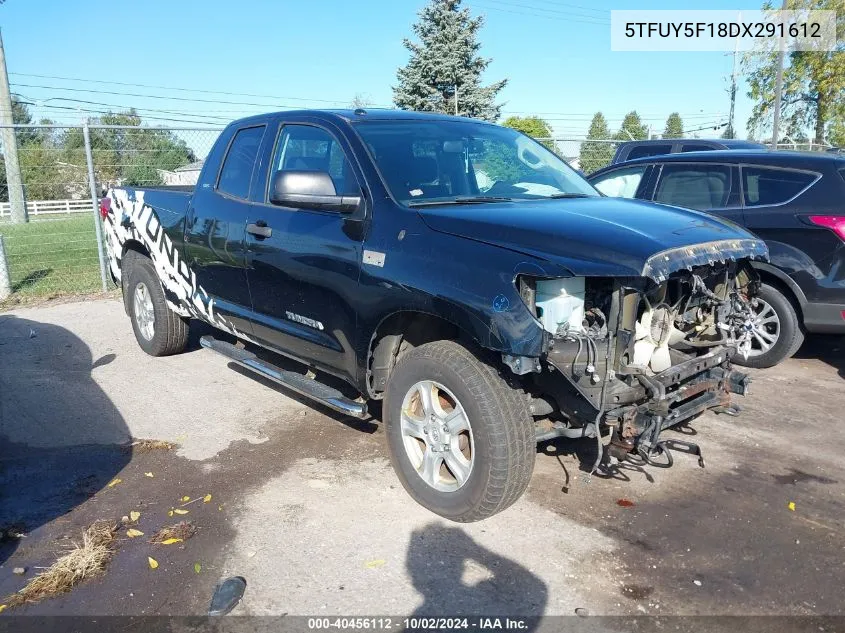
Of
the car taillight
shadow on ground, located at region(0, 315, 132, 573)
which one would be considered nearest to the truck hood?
the car taillight

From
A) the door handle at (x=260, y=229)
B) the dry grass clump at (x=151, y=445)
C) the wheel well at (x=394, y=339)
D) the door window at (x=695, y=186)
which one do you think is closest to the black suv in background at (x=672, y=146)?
the door window at (x=695, y=186)

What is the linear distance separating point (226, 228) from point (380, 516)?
7.64ft

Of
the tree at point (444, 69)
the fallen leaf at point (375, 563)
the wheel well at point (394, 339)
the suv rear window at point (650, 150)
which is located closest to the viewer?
the fallen leaf at point (375, 563)

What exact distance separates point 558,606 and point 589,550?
1.59 ft

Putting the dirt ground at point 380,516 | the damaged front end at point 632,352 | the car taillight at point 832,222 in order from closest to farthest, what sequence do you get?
the dirt ground at point 380,516
the damaged front end at point 632,352
the car taillight at point 832,222

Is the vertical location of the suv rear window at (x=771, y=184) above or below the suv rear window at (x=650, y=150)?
below

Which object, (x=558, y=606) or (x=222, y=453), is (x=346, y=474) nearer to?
(x=222, y=453)

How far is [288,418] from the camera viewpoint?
5066mm

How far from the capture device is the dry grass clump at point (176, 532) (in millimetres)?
3430

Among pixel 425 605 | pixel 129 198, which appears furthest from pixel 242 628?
pixel 129 198

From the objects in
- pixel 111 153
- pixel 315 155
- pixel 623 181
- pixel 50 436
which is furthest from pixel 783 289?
pixel 111 153

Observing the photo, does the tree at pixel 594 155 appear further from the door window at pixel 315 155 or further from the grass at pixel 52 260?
the door window at pixel 315 155

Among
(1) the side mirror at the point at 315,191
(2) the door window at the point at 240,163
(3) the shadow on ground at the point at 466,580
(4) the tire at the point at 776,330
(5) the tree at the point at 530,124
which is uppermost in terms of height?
(5) the tree at the point at 530,124

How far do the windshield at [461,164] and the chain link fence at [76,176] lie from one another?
609cm
